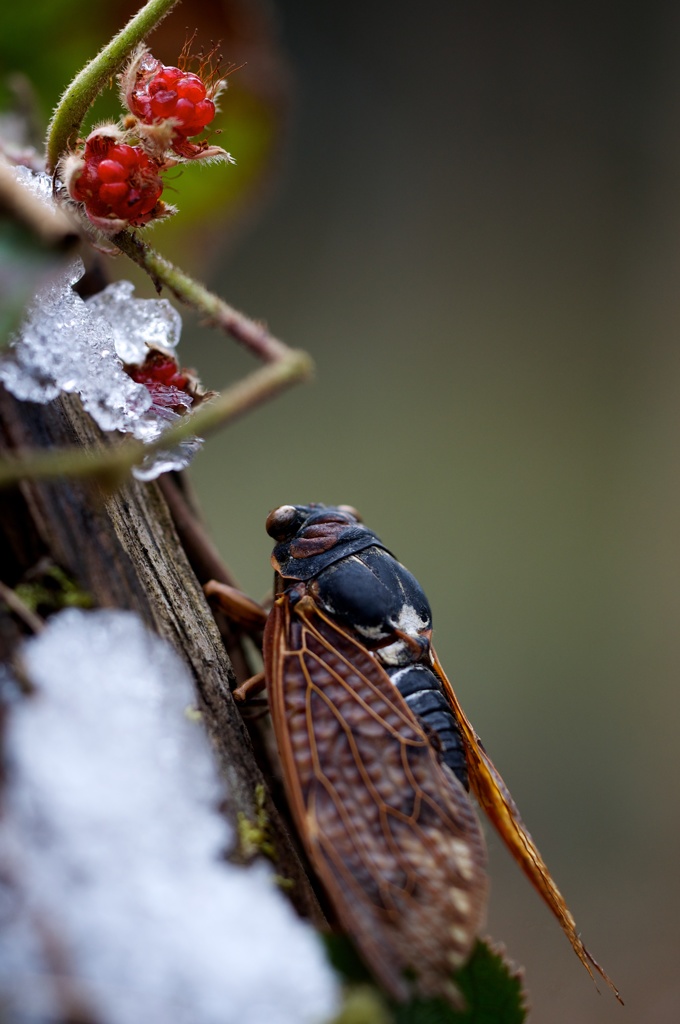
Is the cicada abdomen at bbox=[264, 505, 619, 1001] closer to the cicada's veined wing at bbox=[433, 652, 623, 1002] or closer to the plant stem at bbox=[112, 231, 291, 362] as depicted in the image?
the cicada's veined wing at bbox=[433, 652, 623, 1002]

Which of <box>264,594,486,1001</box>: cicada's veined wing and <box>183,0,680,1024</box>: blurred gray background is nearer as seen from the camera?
<box>264,594,486,1001</box>: cicada's veined wing

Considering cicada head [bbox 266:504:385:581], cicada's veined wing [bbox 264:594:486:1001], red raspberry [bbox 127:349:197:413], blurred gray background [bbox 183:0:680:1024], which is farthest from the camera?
blurred gray background [bbox 183:0:680:1024]

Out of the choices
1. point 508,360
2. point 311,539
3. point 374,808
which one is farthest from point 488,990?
point 508,360

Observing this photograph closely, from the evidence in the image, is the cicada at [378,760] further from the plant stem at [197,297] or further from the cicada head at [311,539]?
the plant stem at [197,297]

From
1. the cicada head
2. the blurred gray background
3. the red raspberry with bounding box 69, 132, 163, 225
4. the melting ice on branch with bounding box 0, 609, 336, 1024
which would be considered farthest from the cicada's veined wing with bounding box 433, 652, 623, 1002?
the blurred gray background

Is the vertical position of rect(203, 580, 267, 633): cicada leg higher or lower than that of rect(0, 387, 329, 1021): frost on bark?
lower

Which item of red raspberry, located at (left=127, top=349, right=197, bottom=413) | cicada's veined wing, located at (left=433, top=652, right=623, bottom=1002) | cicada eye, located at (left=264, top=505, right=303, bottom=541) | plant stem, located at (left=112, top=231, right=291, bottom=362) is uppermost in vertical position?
plant stem, located at (left=112, top=231, right=291, bottom=362)

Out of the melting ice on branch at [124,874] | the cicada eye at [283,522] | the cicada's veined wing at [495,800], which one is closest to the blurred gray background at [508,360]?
the cicada eye at [283,522]

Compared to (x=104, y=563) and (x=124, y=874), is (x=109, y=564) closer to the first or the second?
(x=104, y=563)
